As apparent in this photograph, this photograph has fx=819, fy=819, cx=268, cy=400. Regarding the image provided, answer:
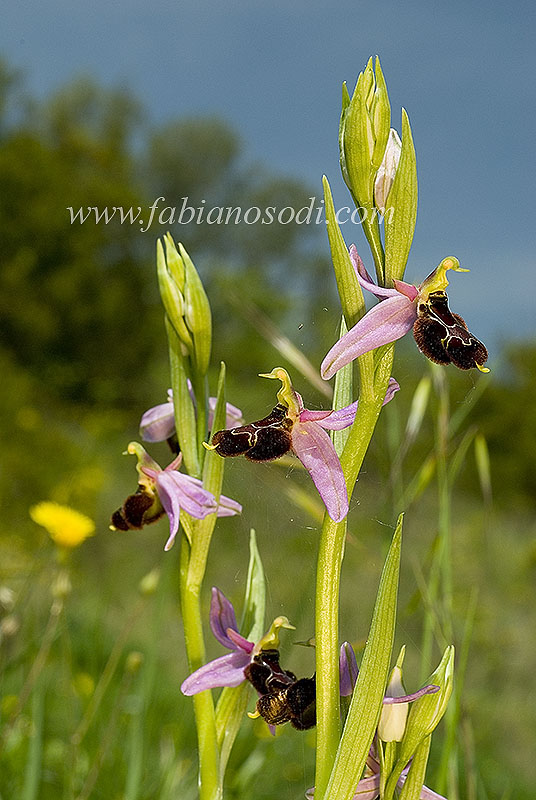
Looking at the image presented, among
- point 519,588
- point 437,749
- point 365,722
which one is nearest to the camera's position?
point 365,722

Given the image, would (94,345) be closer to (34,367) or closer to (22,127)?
→ (34,367)

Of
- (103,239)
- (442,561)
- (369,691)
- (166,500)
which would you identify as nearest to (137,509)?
Answer: (166,500)

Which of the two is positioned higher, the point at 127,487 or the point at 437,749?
the point at 127,487

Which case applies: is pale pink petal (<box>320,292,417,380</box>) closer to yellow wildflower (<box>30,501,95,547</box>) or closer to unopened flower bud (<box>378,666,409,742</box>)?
unopened flower bud (<box>378,666,409,742</box>)

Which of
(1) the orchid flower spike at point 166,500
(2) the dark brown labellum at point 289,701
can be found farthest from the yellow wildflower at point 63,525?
(2) the dark brown labellum at point 289,701

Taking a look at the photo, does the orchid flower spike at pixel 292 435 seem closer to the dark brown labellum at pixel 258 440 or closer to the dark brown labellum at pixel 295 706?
the dark brown labellum at pixel 258 440

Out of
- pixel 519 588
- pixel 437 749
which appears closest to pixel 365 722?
pixel 437 749
